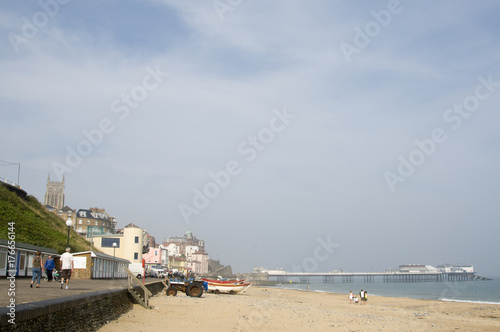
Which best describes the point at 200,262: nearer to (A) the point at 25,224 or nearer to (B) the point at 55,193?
(B) the point at 55,193

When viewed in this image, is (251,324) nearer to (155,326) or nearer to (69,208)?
(155,326)

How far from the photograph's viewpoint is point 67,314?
10.8m

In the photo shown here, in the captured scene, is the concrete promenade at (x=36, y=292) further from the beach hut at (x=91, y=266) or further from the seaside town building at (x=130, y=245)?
the seaside town building at (x=130, y=245)

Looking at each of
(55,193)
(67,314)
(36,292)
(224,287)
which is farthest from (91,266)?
(55,193)

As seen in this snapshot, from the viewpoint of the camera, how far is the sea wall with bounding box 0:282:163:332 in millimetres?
8195

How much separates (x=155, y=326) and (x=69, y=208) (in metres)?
152

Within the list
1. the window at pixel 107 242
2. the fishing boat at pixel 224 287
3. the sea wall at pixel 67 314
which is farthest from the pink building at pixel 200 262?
the sea wall at pixel 67 314

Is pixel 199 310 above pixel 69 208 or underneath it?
underneath

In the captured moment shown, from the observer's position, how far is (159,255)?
129m

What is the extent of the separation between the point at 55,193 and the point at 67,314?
19415 cm

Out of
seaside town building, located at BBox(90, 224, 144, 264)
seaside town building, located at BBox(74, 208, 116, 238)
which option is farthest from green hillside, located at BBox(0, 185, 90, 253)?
seaside town building, located at BBox(74, 208, 116, 238)

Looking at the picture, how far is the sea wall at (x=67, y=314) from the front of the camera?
8.20 meters

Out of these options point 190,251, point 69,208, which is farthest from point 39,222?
point 190,251

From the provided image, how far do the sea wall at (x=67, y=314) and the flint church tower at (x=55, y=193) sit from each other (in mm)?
186516
